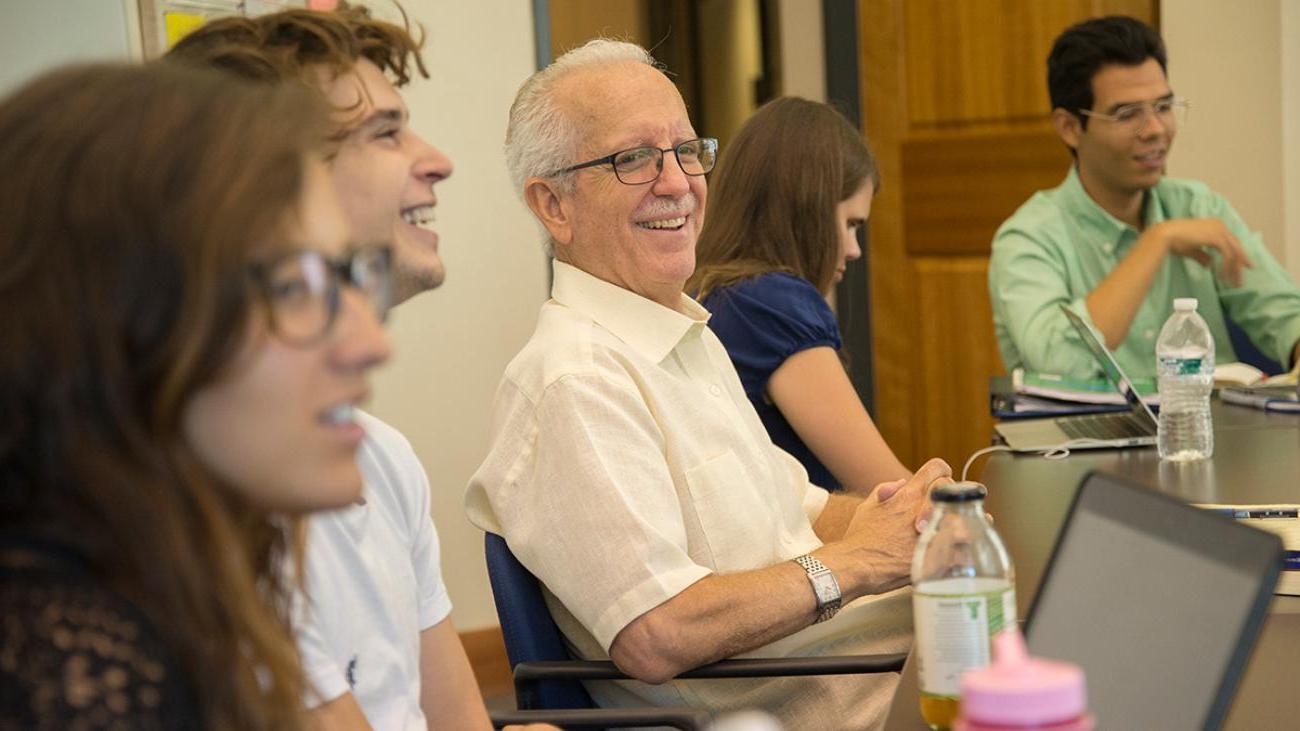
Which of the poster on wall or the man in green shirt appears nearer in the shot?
the poster on wall

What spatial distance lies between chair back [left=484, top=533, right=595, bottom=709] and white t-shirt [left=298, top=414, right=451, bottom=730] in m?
0.23

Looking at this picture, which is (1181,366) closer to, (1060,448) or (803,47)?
(1060,448)

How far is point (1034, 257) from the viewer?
3303 millimetres

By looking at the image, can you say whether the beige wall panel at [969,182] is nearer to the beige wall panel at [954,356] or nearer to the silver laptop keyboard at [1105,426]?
the beige wall panel at [954,356]

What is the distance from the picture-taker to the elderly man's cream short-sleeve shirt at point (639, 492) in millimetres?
1643

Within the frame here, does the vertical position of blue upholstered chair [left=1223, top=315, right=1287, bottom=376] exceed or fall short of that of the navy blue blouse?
it falls short

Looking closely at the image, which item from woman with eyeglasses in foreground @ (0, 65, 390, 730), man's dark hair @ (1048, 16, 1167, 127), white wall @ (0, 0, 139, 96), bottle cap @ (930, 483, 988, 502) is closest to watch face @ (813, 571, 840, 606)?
bottle cap @ (930, 483, 988, 502)

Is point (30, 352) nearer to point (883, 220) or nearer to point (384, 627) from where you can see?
point (384, 627)

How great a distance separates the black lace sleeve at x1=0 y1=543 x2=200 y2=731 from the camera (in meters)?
0.69

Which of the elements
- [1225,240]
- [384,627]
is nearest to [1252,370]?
[1225,240]

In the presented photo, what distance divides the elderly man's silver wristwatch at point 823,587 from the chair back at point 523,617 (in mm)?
321

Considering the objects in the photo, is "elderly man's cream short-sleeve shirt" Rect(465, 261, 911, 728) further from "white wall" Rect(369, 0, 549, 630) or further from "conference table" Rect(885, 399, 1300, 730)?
"white wall" Rect(369, 0, 549, 630)

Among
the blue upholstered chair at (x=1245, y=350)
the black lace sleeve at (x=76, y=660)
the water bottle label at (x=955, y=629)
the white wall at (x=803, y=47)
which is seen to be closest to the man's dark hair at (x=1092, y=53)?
the blue upholstered chair at (x=1245, y=350)

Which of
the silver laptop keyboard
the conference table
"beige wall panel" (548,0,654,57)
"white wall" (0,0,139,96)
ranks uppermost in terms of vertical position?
"beige wall panel" (548,0,654,57)
